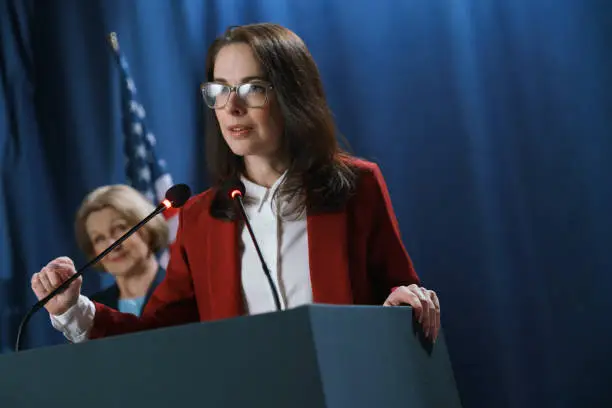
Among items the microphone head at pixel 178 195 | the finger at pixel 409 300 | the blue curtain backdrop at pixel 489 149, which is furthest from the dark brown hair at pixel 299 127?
the blue curtain backdrop at pixel 489 149

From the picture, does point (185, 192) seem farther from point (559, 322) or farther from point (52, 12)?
point (52, 12)

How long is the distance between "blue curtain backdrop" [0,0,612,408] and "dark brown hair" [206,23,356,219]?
0.98 metres

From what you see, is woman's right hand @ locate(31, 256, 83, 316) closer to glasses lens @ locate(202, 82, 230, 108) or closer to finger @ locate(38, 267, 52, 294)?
finger @ locate(38, 267, 52, 294)

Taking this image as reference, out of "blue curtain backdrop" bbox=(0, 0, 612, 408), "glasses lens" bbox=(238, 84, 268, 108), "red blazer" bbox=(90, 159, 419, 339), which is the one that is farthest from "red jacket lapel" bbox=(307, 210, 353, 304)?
"blue curtain backdrop" bbox=(0, 0, 612, 408)

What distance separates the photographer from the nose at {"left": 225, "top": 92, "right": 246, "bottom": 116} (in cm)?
156

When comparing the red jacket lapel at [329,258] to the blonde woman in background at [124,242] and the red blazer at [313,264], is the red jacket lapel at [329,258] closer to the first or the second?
the red blazer at [313,264]

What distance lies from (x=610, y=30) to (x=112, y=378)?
2.05m

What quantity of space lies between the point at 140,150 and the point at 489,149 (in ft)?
4.16

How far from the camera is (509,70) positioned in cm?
258

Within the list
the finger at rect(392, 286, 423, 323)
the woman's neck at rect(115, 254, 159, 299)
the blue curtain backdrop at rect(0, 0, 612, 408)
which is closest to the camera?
the finger at rect(392, 286, 423, 323)

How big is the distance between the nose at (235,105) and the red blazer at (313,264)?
0.66ft

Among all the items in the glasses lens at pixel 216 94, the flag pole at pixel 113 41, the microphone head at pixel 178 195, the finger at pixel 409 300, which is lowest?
the finger at pixel 409 300

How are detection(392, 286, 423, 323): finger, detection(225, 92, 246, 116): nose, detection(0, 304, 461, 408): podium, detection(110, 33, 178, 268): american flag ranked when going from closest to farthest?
→ detection(0, 304, 461, 408): podium, detection(392, 286, 423, 323): finger, detection(225, 92, 246, 116): nose, detection(110, 33, 178, 268): american flag

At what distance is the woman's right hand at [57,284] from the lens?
138cm
